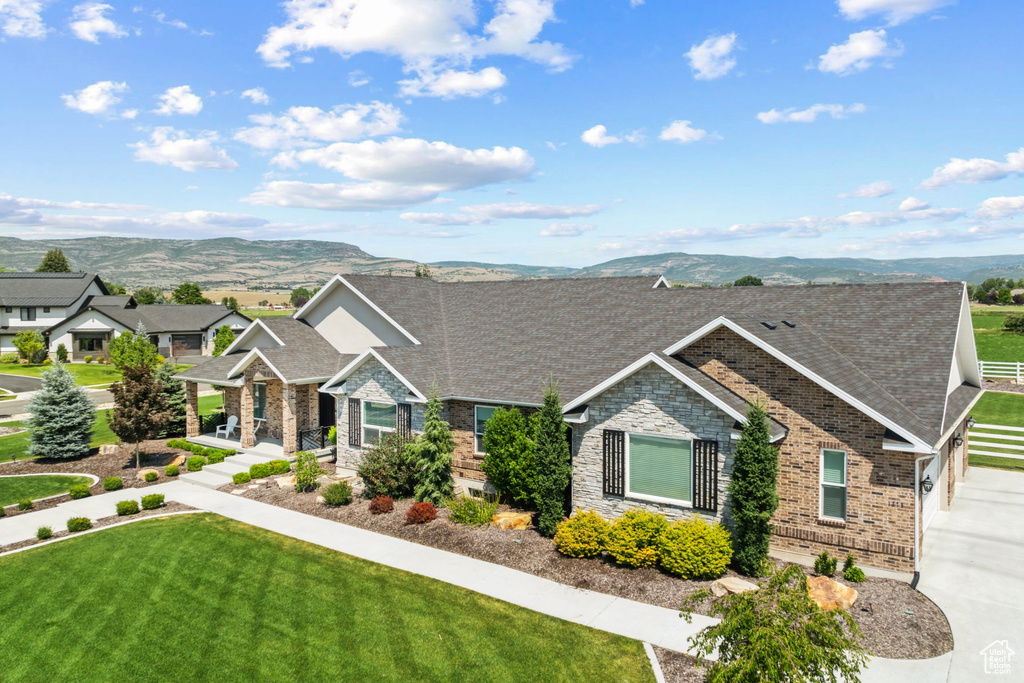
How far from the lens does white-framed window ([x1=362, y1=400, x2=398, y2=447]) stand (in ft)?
68.8

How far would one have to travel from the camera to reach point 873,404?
44.4 feet

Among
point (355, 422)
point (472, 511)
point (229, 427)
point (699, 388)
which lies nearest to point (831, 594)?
point (699, 388)

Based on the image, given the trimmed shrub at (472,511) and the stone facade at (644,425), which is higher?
the stone facade at (644,425)

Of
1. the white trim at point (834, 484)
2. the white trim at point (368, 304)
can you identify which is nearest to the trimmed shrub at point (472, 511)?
the white trim at point (368, 304)

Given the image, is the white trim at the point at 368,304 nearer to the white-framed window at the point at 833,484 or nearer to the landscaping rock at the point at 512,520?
the landscaping rock at the point at 512,520

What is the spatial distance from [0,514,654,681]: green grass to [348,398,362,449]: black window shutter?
6.31 metres

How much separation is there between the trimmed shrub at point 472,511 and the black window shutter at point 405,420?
340cm

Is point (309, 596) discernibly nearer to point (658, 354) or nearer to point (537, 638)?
point (537, 638)

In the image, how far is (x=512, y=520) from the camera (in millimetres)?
16734

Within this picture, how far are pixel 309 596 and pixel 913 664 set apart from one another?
11.6 m

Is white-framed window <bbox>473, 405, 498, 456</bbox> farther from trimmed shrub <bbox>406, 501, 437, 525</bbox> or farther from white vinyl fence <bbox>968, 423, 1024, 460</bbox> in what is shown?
white vinyl fence <bbox>968, 423, 1024, 460</bbox>

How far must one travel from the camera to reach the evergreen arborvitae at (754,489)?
43.4 feet

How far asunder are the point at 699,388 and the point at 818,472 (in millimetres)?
3394

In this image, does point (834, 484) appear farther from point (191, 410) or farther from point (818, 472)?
point (191, 410)
